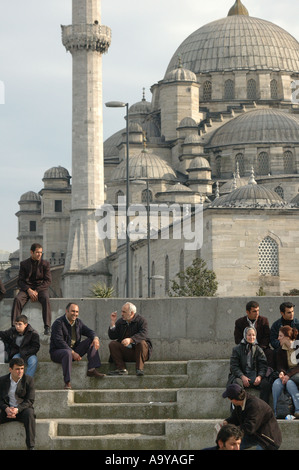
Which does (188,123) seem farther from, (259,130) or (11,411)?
(11,411)

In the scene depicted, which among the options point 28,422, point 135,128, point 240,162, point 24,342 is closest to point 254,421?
point 28,422

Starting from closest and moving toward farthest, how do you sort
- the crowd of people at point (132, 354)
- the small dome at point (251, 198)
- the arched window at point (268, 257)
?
the crowd of people at point (132, 354), the arched window at point (268, 257), the small dome at point (251, 198)

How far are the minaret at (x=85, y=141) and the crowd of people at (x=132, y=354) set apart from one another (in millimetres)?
57307

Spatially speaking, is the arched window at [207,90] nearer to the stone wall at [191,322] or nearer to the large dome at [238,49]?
the large dome at [238,49]

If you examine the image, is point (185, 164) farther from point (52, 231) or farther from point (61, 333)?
point (61, 333)

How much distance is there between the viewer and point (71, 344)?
18.0 m

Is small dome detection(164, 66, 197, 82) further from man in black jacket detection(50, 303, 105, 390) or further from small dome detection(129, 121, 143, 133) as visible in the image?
man in black jacket detection(50, 303, 105, 390)

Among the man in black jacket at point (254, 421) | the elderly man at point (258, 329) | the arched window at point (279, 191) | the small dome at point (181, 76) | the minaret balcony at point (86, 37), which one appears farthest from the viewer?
the small dome at point (181, 76)

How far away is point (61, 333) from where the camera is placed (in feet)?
58.4

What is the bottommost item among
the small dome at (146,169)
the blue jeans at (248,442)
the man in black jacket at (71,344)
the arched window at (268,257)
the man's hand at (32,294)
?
the blue jeans at (248,442)

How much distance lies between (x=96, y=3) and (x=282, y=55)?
27.9m

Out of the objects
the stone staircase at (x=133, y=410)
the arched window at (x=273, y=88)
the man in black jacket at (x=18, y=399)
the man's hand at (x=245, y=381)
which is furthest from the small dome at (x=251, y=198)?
the man in black jacket at (x=18, y=399)

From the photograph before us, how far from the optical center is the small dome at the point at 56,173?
3962 inches
